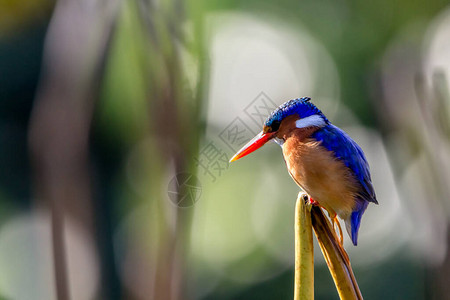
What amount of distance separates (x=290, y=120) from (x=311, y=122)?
48 millimetres

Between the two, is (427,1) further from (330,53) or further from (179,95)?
(179,95)

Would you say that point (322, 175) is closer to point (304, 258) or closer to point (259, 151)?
point (304, 258)

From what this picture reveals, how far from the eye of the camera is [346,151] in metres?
1.22

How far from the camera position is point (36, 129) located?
114 centimetres

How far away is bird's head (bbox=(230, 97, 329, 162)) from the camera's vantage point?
1.21 m

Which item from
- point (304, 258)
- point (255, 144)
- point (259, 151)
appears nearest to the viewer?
point (304, 258)

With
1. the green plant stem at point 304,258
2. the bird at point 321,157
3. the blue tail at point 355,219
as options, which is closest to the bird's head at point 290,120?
the bird at point 321,157

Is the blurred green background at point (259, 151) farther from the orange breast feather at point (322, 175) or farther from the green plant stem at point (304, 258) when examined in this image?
the green plant stem at point (304, 258)

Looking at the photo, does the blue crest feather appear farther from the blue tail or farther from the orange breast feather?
the blue tail

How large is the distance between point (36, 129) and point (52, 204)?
238mm

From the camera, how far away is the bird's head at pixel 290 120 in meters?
1.21

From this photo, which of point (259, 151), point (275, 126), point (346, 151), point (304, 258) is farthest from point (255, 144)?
point (259, 151)

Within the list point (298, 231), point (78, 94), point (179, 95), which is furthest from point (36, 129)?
point (298, 231)

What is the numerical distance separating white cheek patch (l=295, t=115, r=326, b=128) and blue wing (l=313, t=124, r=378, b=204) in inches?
0.7
